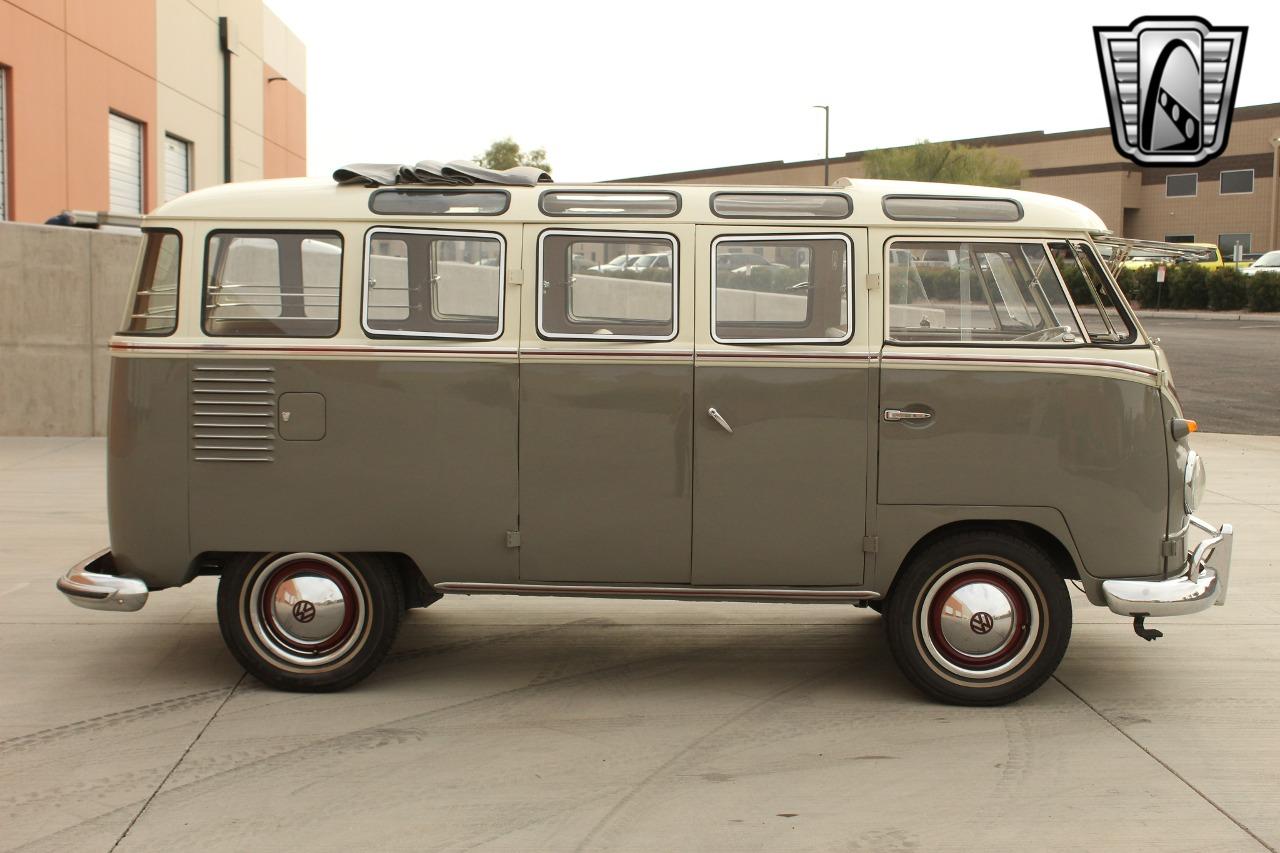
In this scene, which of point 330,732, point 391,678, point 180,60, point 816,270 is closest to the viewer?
point 330,732

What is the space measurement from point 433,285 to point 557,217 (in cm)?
65

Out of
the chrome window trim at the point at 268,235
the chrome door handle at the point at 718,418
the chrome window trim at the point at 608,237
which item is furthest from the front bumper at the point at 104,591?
the chrome door handle at the point at 718,418

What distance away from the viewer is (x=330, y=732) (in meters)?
5.52

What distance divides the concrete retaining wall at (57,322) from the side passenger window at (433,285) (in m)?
10.3

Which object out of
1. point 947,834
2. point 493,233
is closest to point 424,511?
point 493,233

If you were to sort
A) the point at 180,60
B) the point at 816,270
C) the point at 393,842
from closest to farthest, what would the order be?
the point at 393,842 → the point at 816,270 → the point at 180,60

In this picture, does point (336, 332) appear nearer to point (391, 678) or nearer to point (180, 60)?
point (391, 678)

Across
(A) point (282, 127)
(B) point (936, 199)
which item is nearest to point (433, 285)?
(B) point (936, 199)

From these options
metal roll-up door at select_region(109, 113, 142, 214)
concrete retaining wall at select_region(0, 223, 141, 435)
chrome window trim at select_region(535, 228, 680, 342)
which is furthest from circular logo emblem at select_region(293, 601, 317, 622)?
metal roll-up door at select_region(109, 113, 142, 214)

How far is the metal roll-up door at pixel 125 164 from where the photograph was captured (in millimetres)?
22953

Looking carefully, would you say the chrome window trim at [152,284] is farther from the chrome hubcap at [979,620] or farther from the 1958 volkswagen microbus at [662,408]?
the chrome hubcap at [979,620]

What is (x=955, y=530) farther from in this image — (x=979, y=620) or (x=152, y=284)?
(x=152, y=284)

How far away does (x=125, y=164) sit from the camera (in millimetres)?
23688

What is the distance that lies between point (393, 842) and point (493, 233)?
2706 millimetres
